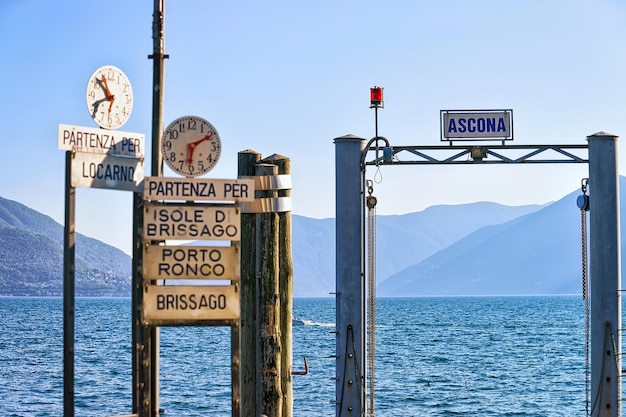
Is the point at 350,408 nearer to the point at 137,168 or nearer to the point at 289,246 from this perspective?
the point at 289,246

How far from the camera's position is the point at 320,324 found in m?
130

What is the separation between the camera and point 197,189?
40.5 feet

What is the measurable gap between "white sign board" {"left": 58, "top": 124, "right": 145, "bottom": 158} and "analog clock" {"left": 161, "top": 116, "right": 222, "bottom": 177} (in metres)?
0.33

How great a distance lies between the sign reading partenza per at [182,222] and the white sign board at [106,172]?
385mm

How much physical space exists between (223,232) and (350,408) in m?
6.12

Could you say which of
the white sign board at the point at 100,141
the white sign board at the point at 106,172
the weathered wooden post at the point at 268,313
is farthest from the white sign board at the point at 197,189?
the weathered wooden post at the point at 268,313

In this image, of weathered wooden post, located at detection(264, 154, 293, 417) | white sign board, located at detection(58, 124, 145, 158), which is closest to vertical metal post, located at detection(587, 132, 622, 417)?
weathered wooden post, located at detection(264, 154, 293, 417)

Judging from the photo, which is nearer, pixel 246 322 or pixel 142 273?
pixel 142 273

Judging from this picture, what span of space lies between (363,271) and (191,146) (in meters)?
6.10

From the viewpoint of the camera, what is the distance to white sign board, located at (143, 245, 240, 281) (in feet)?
40.3

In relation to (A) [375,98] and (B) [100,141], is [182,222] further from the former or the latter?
(A) [375,98]

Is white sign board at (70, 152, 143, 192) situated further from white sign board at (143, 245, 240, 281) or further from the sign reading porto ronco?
the sign reading porto ronco

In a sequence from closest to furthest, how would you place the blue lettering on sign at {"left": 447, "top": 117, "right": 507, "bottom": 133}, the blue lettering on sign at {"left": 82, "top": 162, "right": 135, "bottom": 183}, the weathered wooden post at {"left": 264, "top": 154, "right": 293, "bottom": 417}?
the blue lettering on sign at {"left": 82, "top": 162, "right": 135, "bottom": 183}
the weathered wooden post at {"left": 264, "top": 154, "right": 293, "bottom": 417}
the blue lettering on sign at {"left": 447, "top": 117, "right": 507, "bottom": 133}

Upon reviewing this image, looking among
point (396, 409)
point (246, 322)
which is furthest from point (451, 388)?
point (246, 322)
